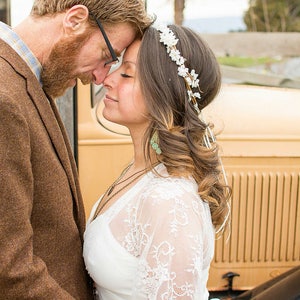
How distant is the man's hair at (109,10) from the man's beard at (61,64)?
3.6 inches

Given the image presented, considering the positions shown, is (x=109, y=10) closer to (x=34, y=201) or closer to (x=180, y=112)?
(x=180, y=112)

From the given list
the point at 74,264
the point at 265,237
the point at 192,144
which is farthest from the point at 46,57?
the point at 265,237

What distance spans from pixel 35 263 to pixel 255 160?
5.73 feet

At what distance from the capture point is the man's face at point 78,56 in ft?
5.91

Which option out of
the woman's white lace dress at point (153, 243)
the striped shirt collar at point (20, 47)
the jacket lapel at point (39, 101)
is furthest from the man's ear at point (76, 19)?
the woman's white lace dress at point (153, 243)

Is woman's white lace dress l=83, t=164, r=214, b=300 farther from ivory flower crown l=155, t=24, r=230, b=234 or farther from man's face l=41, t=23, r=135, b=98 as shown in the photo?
man's face l=41, t=23, r=135, b=98

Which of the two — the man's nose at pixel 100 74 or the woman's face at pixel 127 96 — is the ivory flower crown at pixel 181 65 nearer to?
the woman's face at pixel 127 96

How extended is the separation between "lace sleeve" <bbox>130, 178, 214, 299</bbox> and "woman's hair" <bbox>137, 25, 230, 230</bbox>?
5.1 inches

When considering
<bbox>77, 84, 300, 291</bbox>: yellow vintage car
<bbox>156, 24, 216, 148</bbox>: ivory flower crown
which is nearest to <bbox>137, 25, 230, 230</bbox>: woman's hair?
<bbox>156, 24, 216, 148</bbox>: ivory flower crown

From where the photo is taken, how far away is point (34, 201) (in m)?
1.54

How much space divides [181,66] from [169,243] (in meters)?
0.60

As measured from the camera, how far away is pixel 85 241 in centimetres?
174

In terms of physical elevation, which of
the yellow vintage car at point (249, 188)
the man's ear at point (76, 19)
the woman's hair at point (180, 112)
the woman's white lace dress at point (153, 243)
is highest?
the man's ear at point (76, 19)

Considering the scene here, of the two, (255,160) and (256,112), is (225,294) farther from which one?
(256,112)
